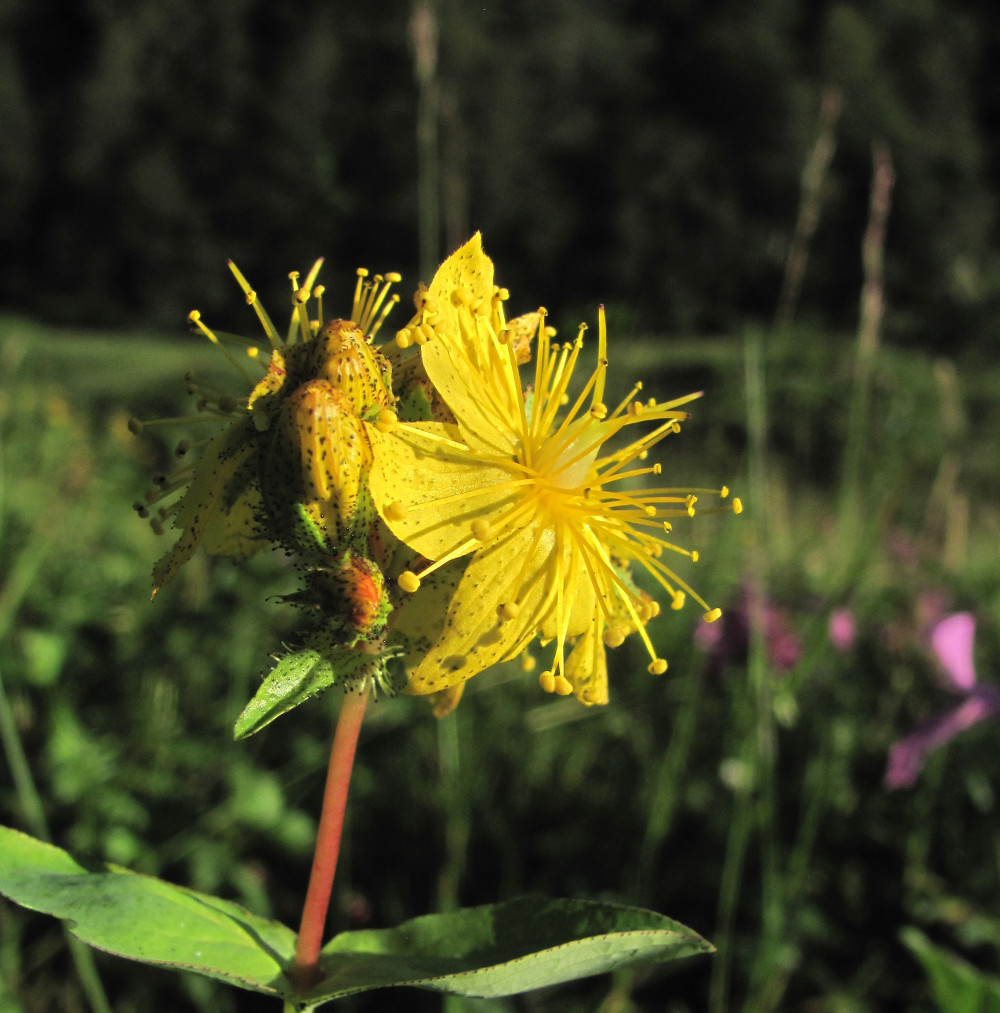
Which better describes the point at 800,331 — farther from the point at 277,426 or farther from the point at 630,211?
the point at 277,426

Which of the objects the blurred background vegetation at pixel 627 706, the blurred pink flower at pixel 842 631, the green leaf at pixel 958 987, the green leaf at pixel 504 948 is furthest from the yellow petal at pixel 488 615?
the blurred pink flower at pixel 842 631

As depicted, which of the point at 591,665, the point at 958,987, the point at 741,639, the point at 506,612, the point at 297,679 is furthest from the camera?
the point at 741,639

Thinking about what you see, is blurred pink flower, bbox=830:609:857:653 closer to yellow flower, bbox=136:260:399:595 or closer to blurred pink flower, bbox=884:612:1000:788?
blurred pink flower, bbox=884:612:1000:788

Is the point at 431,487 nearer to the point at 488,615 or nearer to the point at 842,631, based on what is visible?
the point at 488,615

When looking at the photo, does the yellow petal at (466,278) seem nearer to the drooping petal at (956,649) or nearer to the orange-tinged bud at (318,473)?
the orange-tinged bud at (318,473)

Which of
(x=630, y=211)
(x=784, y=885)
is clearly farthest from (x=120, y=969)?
(x=630, y=211)

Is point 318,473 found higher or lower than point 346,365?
lower

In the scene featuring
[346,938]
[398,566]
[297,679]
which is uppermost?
[398,566]

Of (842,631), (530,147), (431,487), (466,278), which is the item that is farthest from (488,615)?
(530,147)
